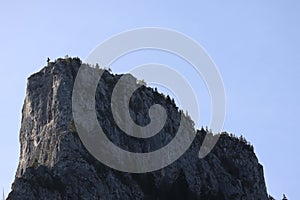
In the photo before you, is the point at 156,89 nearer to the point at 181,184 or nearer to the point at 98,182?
the point at 181,184

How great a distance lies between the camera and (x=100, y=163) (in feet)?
397

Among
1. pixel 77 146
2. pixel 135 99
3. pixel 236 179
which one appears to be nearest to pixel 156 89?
pixel 135 99

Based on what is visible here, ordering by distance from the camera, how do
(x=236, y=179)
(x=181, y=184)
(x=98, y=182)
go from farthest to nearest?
(x=236, y=179), (x=181, y=184), (x=98, y=182)

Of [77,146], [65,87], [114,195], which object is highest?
[65,87]

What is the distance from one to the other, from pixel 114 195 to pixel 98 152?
9213 mm

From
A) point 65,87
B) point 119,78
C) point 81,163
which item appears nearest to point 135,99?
point 119,78

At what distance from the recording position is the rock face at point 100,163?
114 m

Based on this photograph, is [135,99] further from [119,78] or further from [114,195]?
[114,195]

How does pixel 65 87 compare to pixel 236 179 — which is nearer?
pixel 65 87

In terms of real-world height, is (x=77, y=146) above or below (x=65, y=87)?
below

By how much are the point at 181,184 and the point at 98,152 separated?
62.0 feet

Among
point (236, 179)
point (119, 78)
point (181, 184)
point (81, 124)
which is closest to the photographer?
point (81, 124)

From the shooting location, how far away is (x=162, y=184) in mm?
130750

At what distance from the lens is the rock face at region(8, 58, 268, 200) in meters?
114
